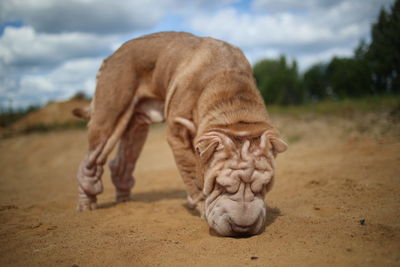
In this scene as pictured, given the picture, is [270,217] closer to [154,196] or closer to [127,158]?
[127,158]

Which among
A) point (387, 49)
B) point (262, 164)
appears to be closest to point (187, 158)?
point (262, 164)

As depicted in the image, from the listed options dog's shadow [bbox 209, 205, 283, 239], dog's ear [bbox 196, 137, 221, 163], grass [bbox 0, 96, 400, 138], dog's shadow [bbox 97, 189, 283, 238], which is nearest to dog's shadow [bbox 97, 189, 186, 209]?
dog's shadow [bbox 97, 189, 283, 238]

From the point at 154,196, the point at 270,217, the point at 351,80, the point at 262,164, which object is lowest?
the point at 154,196

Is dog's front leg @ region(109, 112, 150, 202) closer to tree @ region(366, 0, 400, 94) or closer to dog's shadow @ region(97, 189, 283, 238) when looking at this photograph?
dog's shadow @ region(97, 189, 283, 238)

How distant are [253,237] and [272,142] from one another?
94 centimetres

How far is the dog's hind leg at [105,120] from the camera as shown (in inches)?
195

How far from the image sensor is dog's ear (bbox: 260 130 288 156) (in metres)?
3.12

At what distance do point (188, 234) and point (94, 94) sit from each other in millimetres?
2955

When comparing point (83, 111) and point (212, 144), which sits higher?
point (83, 111)

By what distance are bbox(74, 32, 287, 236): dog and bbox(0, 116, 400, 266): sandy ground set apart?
35 centimetres

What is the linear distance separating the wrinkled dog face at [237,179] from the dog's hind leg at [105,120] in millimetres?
2231

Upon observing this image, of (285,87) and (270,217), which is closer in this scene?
(270,217)

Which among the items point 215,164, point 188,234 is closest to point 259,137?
point 215,164

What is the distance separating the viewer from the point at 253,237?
3.00 meters
